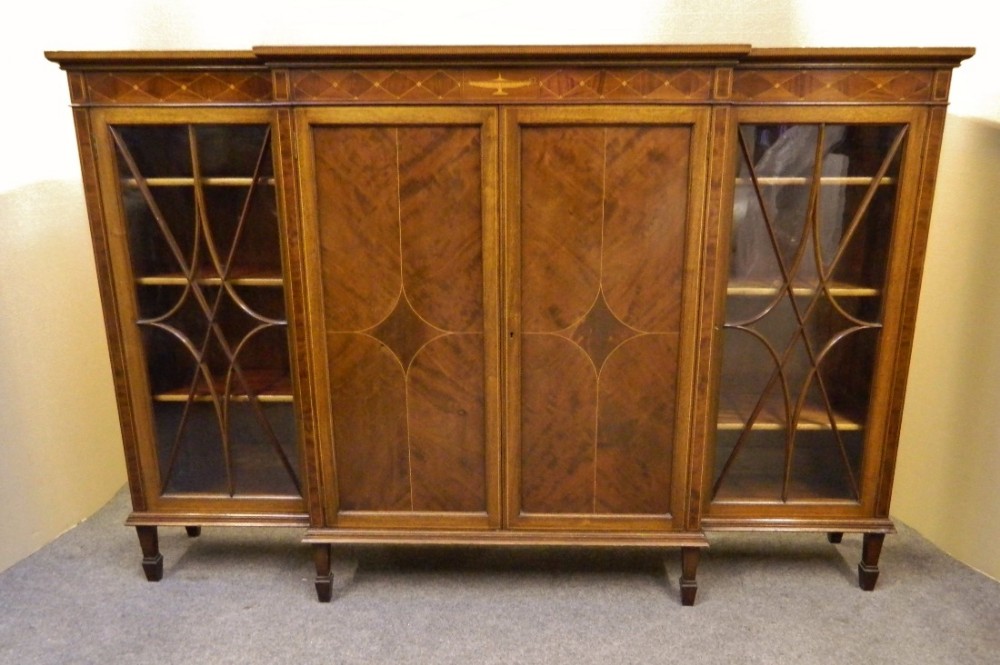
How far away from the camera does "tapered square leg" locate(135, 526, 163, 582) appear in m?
1.84

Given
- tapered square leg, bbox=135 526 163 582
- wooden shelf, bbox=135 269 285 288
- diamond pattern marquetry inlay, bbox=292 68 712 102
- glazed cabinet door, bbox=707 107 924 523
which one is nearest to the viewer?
diamond pattern marquetry inlay, bbox=292 68 712 102

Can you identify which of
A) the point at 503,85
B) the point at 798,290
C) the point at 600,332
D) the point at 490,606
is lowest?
the point at 490,606

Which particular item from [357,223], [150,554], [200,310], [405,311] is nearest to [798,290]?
[405,311]

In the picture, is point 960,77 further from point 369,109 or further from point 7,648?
point 7,648

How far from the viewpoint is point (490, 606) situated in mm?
1770

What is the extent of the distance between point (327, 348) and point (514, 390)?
1.65 feet

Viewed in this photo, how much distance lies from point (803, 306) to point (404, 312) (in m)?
1.07

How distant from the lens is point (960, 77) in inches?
74.3

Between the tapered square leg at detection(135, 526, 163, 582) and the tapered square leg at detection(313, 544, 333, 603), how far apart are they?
1.66 feet

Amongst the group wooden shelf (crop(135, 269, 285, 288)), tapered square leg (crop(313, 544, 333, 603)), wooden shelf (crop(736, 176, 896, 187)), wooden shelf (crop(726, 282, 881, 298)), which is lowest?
tapered square leg (crop(313, 544, 333, 603))

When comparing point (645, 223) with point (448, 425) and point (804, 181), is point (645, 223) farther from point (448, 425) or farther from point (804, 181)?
point (448, 425)

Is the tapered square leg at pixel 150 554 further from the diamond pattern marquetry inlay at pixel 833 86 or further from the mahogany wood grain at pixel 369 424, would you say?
the diamond pattern marquetry inlay at pixel 833 86

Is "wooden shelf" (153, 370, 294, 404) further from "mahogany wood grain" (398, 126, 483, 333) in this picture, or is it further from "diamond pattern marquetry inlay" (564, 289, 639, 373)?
"diamond pattern marquetry inlay" (564, 289, 639, 373)

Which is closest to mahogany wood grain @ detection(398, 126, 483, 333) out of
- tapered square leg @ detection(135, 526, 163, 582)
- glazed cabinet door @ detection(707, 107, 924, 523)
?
glazed cabinet door @ detection(707, 107, 924, 523)
